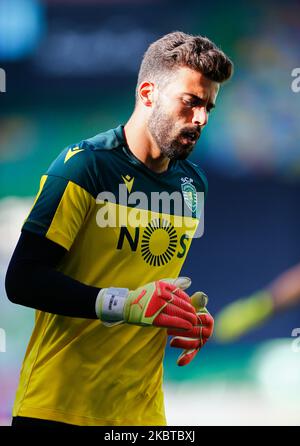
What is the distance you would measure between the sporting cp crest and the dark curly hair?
0.36 meters

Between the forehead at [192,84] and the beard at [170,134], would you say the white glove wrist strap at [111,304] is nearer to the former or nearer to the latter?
the beard at [170,134]

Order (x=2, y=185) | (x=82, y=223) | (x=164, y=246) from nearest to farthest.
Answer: (x=82, y=223) → (x=164, y=246) → (x=2, y=185)

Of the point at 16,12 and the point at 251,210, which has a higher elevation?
the point at 16,12

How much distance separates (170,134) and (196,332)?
23.3 inches

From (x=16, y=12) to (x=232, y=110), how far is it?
3.66 feet

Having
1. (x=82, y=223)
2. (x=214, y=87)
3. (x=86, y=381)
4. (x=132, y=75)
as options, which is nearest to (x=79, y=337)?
(x=86, y=381)

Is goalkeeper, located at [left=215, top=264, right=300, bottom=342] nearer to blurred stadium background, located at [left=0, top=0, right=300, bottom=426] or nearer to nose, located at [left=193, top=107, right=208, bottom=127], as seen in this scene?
blurred stadium background, located at [left=0, top=0, right=300, bottom=426]

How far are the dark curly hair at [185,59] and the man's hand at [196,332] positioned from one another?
2.17 ft

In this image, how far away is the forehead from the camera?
94.6 inches

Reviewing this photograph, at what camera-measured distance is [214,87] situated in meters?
2.43

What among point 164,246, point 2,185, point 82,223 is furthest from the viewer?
point 2,185

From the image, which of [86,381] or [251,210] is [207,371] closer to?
[251,210]

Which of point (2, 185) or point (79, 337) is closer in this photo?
point (79, 337)

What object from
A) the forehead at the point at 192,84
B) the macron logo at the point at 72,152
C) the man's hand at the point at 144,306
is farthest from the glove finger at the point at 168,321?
the forehead at the point at 192,84
